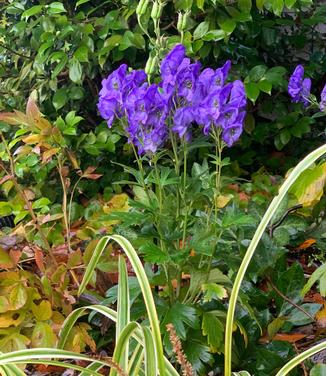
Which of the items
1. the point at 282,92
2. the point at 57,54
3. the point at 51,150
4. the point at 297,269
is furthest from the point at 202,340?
the point at 282,92

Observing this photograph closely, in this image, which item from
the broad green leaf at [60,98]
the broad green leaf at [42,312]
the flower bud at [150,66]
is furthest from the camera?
the broad green leaf at [60,98]

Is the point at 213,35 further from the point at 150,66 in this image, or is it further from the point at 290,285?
the point at 290,285

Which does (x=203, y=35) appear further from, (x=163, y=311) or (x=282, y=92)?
(x=163, y=311)

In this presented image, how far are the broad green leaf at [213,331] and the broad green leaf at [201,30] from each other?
1.41 m

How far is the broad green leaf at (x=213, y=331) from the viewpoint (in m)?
1.57

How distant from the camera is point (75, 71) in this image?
2768 mm

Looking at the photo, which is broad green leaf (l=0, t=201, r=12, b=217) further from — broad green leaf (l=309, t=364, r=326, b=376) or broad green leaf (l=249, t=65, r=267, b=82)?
broad green leaf (l=309, t=364, r=326, b=376)

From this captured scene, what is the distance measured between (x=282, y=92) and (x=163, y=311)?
6.23ft

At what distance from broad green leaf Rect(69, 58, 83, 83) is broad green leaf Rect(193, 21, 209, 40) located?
543 mm

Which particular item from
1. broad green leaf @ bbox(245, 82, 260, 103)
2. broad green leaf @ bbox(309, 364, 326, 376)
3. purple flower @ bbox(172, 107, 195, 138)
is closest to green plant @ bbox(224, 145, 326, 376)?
broad green leaf @ bbox(309, 364, 326, 376)

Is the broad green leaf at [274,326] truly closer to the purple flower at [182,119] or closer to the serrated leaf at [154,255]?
the serrated leaf at [154,255]

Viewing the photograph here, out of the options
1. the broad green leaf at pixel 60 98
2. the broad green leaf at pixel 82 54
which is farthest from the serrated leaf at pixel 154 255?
the broad green leaf at pixel 60 98

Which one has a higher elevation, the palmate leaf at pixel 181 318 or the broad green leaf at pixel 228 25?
the broad green leaf at pixel 228 25

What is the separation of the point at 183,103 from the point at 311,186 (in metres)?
0.72
